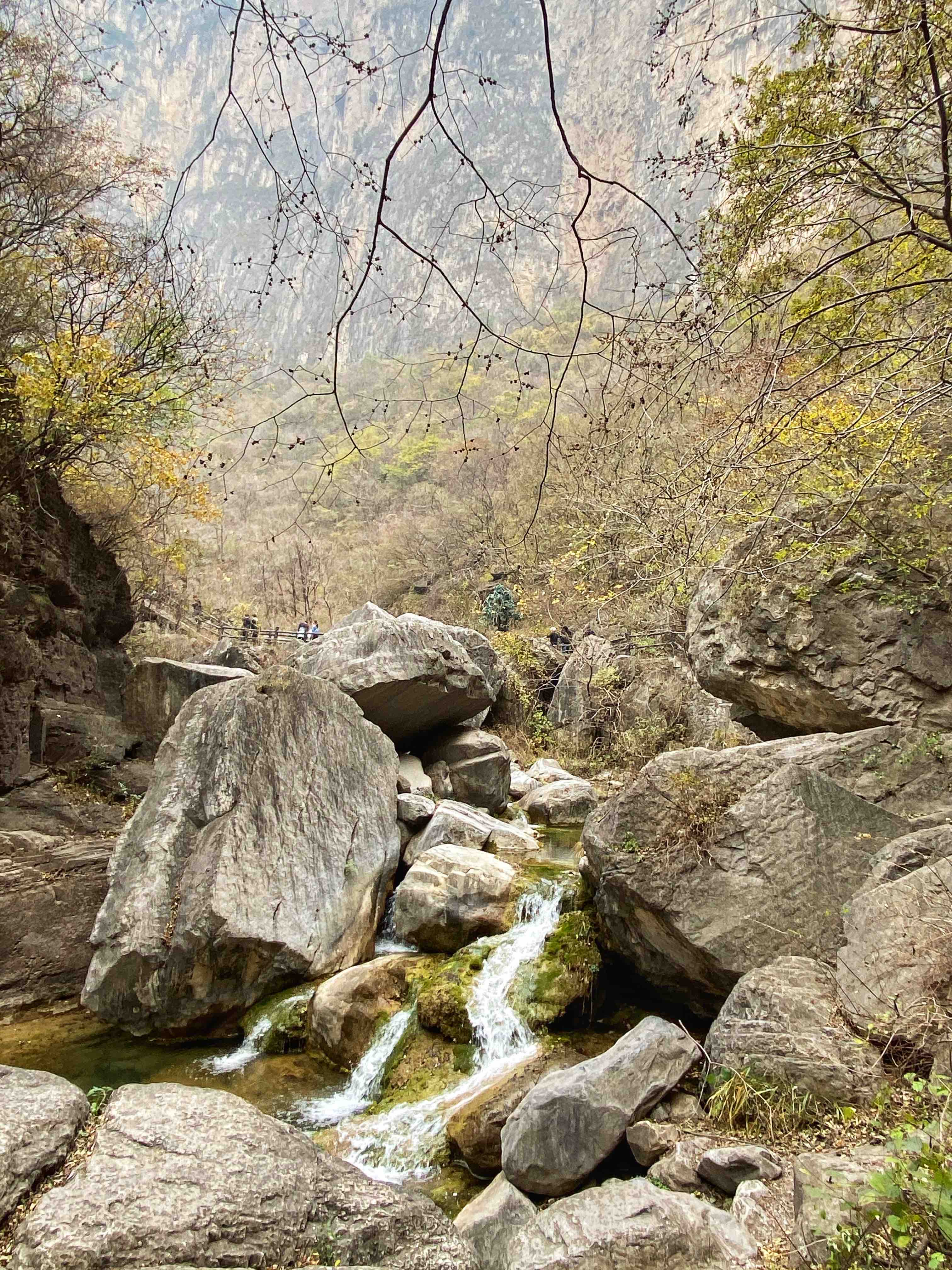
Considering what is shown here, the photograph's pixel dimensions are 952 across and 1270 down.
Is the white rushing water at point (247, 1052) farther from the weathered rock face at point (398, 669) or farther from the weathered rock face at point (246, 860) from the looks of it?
the weathered rock face at point (398, 669)

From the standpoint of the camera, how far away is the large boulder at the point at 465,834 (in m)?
7.35

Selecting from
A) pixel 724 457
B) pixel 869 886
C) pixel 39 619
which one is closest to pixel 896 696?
pixel 869 886

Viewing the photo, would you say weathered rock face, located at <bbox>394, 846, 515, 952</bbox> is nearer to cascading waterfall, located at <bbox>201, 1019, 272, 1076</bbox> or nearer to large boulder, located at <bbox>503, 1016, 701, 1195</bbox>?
cascading waterfall, located at <bbox>201, 1019, 272, 1076</bbox>

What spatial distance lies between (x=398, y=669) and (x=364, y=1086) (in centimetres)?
460

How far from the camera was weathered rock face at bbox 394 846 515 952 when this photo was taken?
20.1 feet

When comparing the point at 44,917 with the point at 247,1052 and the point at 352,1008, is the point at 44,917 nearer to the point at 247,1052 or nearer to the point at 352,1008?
the point at 247,1052

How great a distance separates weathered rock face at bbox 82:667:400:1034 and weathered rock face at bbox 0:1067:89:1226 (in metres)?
2.25

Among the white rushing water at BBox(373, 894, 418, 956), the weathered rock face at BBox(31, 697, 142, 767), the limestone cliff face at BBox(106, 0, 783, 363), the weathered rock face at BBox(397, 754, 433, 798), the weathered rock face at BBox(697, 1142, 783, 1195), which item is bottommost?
the white rushing water at BBox(373, 894, 418, 956)

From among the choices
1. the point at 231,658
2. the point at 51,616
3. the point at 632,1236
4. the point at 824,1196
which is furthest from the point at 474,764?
the point at 824,1196

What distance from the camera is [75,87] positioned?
28.2ft

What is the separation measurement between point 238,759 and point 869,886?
488cm

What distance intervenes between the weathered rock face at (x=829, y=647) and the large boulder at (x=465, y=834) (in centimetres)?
301

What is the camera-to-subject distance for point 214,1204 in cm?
258

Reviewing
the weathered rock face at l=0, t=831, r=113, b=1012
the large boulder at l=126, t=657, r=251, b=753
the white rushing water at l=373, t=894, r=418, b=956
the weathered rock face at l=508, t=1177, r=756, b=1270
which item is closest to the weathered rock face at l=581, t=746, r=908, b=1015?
the weathered rock face at l=508, t=1177, r=756, b=1270
